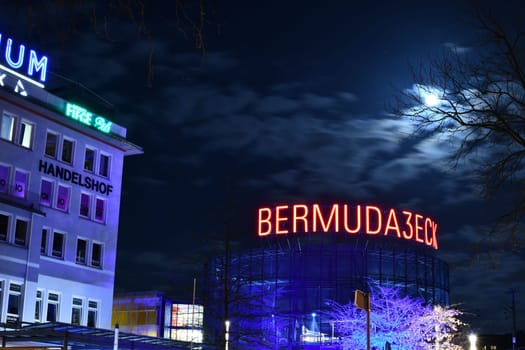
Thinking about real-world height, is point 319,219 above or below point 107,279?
above

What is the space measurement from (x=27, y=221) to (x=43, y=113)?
318 inches

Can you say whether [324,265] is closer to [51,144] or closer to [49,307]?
[51,144]

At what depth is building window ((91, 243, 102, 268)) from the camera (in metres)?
57.6

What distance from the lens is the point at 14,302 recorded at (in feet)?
162

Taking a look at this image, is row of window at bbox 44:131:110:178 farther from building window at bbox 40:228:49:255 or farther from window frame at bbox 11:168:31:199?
building window at bbox 40:228:49:255

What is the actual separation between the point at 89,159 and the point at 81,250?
22.9 feet

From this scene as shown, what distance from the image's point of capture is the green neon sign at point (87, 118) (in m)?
56.3

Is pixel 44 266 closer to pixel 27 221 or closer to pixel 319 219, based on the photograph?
pixel 27 221

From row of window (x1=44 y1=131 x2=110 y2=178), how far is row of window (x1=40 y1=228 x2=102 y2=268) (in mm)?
5400

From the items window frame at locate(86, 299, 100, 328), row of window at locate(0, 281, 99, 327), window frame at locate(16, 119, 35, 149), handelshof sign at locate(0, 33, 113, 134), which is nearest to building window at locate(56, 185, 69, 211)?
window frame at locate(16, 119, 35, 149)

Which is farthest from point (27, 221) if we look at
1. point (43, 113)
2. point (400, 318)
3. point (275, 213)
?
point (275, 213)

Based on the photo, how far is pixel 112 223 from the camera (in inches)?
2352

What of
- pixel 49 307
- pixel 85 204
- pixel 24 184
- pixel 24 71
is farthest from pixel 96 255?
pixel 24 71

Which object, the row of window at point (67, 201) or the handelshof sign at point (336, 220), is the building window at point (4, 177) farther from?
the handelshof sign at point (336, 220)
